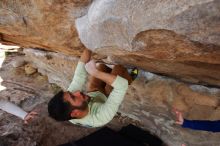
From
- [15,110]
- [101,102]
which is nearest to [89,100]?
[101,102]

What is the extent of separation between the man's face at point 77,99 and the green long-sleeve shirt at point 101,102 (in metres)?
0.20

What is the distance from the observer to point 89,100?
4.03m

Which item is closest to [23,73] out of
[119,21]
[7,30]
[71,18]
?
[7,30]

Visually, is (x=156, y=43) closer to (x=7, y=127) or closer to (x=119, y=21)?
(x=119, y=21)

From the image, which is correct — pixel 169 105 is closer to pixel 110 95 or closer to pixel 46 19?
pixel 110 95

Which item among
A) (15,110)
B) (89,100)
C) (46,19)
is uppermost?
(46,19)

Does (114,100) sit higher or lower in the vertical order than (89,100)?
higher

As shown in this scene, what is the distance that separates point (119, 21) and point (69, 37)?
164 cm

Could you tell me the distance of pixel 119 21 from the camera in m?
2.98

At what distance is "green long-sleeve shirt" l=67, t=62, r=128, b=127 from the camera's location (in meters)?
3.74

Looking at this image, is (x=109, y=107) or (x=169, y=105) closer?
(x=109, y=107)

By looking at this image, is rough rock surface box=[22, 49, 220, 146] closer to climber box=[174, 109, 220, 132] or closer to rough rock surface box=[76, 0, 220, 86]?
climber box=[174, 109, 220, 132]

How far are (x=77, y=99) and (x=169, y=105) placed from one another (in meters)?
1.70

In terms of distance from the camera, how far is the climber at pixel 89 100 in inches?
143
